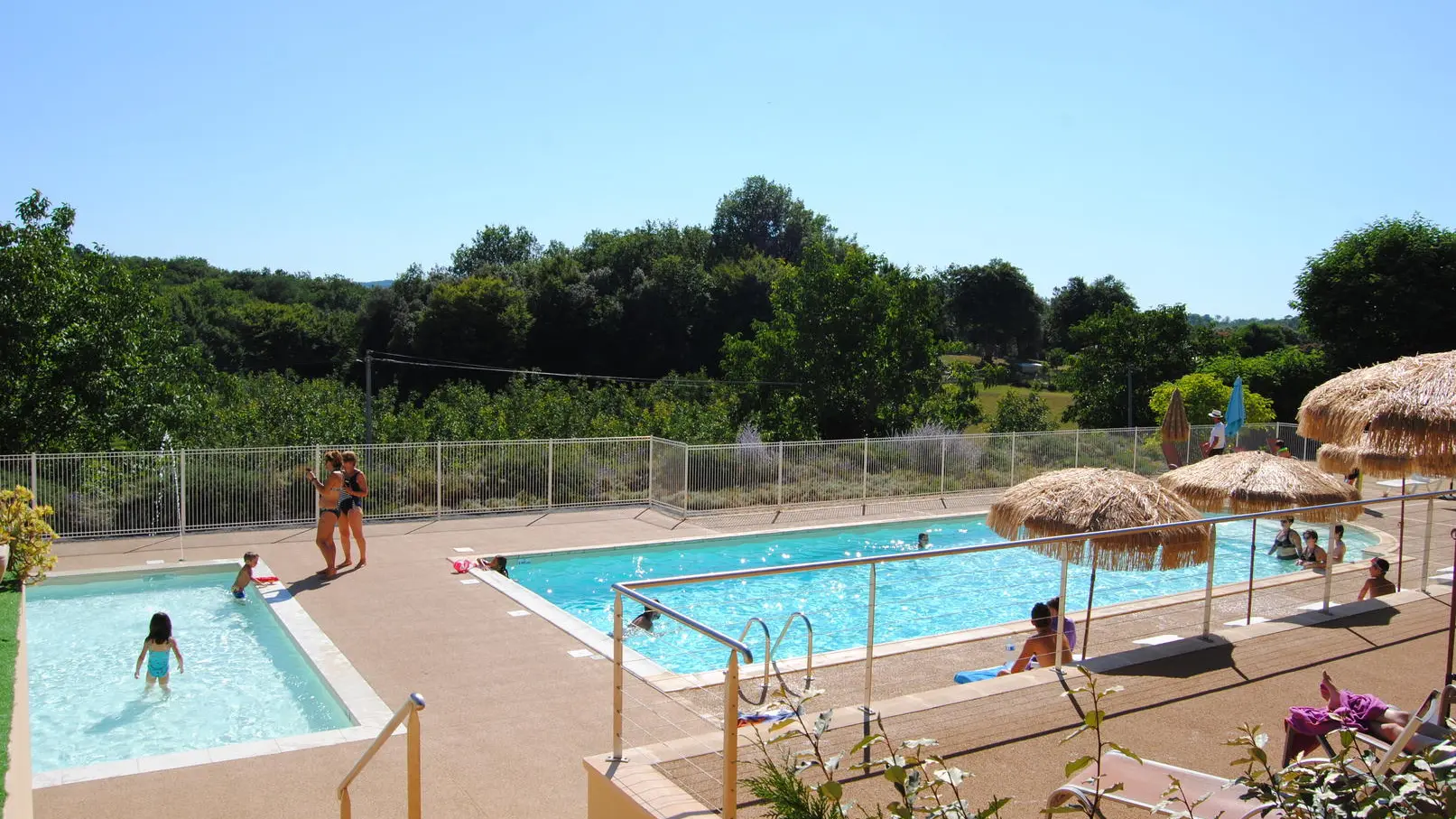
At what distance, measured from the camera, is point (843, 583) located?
12.1 meters

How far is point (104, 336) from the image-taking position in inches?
731

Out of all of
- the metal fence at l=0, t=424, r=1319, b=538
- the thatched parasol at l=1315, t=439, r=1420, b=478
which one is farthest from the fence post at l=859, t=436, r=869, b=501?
the thatched parasol at l=1315, t=439, r=1420, b=478

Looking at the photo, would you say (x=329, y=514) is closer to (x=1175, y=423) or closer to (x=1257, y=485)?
(x=1257, y=485)

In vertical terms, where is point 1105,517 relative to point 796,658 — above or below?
above

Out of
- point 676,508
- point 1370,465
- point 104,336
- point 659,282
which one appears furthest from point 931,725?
point 659,282

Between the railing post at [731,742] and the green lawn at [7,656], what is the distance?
4.48m

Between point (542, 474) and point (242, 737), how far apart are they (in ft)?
31.6

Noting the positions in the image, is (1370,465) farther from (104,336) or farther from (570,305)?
(570,305)

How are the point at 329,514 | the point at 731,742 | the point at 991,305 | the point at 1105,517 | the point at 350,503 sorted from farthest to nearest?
the point at 991,305, the point at 350,503, the point at 329,514, the point at 1105,517, the point at 731,742

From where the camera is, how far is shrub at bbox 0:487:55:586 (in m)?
11.3

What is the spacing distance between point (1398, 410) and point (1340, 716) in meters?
6.51

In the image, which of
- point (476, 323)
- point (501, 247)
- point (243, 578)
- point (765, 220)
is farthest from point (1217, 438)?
point (501, 247)

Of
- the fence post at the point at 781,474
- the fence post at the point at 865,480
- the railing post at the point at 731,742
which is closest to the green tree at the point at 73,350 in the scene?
the fence post at the point at 781,474

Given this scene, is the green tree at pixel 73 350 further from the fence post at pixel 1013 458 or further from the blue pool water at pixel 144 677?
the fence post at pixel 1013 458
